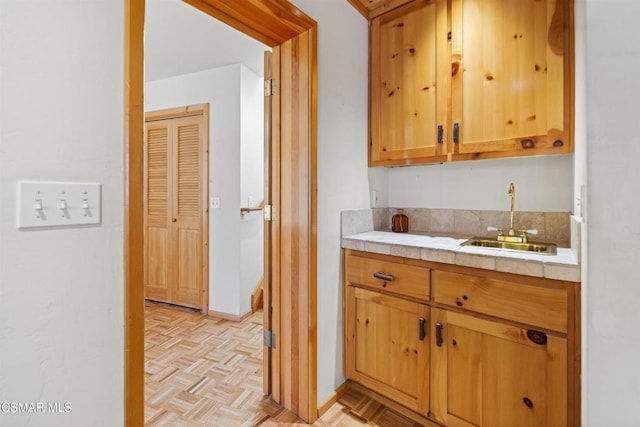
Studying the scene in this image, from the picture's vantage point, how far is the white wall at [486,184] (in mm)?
1665

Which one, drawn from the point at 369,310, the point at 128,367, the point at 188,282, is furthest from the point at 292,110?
the point at 188,282

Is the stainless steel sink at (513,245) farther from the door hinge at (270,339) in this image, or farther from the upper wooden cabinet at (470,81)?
the door hinge at (270,339)

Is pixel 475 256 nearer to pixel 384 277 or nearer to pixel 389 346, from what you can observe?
pixel 384 277

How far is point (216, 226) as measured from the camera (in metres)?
3.00

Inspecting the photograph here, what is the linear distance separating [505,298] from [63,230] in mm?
1524

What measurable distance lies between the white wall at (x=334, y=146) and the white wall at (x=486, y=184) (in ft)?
1.53

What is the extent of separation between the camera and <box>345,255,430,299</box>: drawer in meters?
1.47

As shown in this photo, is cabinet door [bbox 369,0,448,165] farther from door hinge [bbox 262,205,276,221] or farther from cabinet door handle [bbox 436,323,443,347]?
cabinet door handle [bbox 436,323,443,347]

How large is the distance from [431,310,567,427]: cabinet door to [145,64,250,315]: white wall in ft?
6.67

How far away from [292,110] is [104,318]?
122 cm

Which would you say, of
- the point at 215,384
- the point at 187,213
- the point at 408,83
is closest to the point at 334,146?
the point at 408,83

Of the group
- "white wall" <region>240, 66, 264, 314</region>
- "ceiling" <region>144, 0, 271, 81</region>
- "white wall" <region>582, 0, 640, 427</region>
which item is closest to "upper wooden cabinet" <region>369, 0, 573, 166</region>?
"white wall" <region>582, 0, 640, 427</region>

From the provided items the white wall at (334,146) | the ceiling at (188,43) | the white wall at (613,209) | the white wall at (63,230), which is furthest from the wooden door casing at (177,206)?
the white wall at (613,209)

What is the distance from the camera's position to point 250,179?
3018 millimetres
